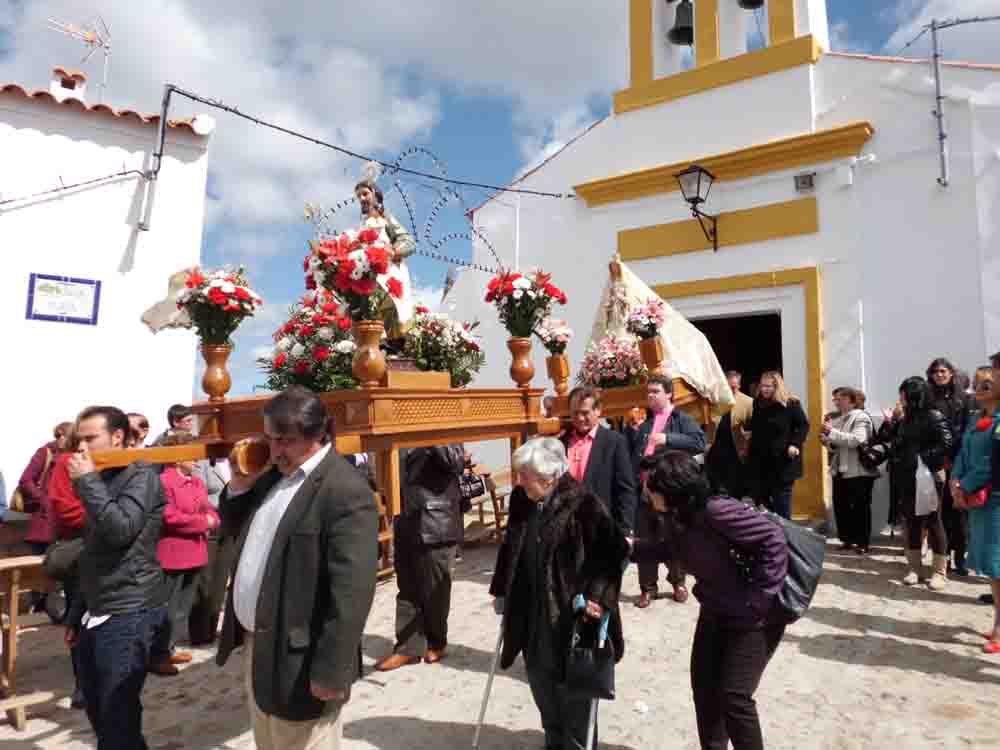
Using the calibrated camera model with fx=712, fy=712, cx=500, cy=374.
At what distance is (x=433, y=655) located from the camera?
464 cm

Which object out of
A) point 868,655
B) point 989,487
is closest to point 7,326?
point 868,655

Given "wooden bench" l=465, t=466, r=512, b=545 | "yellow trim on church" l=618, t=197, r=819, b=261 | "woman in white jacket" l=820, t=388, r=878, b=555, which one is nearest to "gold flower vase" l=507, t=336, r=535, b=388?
"wooden bench" l=465, t=466, r=512, b=545

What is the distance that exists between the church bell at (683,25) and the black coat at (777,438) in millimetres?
6146

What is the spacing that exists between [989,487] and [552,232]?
738 centimetres

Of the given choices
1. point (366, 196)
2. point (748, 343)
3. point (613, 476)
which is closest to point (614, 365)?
point (613, 476)

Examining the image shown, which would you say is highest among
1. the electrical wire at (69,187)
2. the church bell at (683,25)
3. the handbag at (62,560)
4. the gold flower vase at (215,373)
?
the church bell at (683,25)

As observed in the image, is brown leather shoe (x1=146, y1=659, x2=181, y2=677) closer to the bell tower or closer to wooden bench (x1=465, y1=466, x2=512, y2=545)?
wooden bench (x1=465, y1=466, x2=512, y2=545)

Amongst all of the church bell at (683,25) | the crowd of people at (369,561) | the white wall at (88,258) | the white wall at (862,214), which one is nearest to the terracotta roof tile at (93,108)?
the white wall at (88,258)

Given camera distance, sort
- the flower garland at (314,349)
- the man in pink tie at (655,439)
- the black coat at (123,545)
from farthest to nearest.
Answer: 1. the man in pink tie at (655,439)
2. the flower garland at (314,349)
3. the black coat at (123,545)

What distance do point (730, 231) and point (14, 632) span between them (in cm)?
855

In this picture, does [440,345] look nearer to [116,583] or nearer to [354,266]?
[354,266]

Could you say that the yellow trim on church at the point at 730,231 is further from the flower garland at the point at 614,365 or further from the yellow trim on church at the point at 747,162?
the flower garland at the point at 614,365

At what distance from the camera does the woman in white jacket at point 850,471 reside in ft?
23.1

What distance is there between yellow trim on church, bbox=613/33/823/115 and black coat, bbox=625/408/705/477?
6007 millimetres
